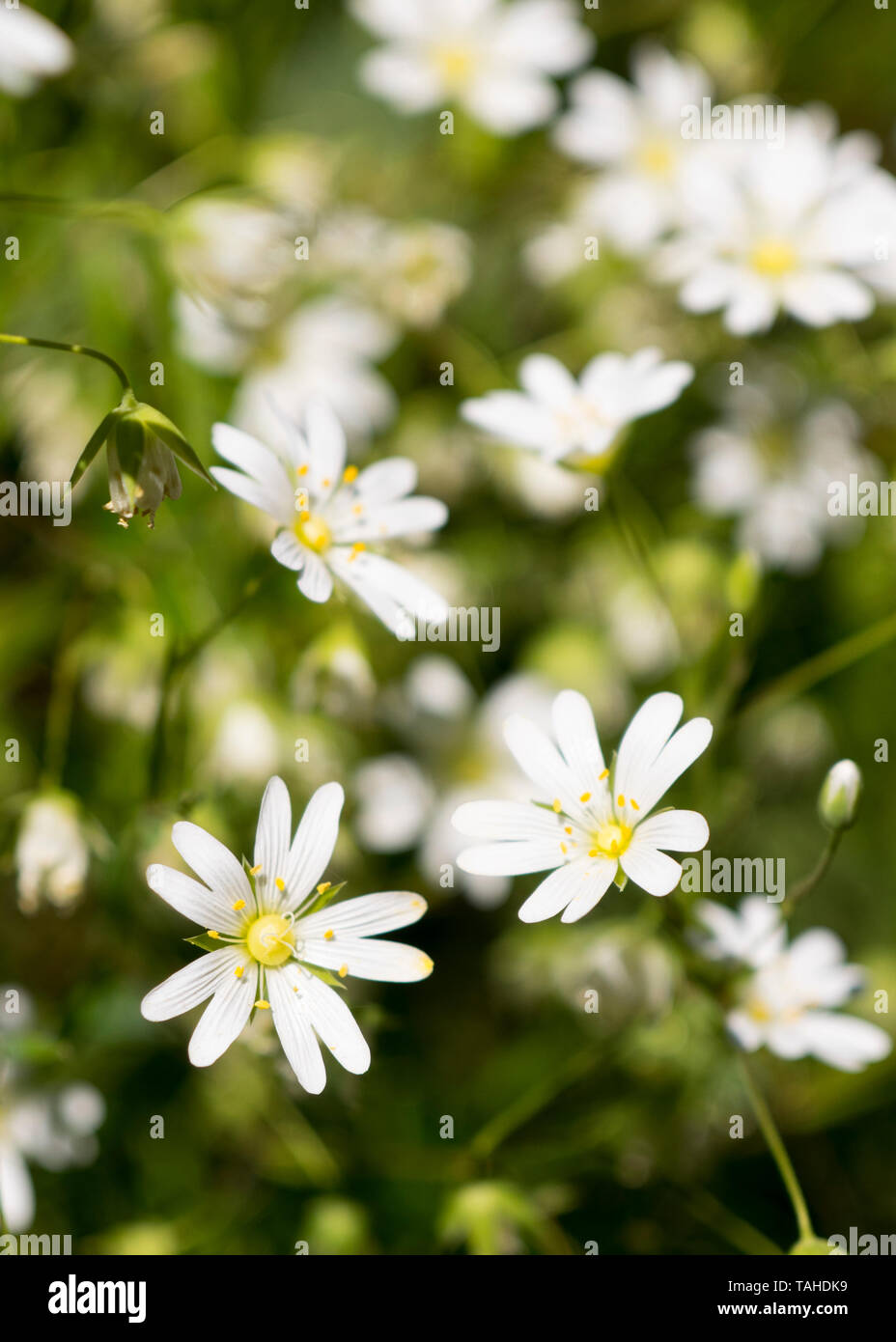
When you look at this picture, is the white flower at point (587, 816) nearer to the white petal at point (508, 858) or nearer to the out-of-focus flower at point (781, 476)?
the white petal at point (508, 858)

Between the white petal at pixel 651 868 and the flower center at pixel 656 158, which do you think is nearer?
the white petal at pixel 651 868

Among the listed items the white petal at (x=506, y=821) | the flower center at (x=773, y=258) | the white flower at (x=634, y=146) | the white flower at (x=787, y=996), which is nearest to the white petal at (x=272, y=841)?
the white petal at (x=506, y=821)

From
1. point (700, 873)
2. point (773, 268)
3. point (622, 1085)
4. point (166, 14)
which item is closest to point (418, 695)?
point (700, 873)

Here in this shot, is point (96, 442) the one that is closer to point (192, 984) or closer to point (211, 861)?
point (211, 861)

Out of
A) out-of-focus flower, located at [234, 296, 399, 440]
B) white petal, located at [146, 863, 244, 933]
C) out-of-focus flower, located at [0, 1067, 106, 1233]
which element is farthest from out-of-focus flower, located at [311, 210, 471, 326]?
out-of-focus flower, located at [0, 1067, 106, 1233]

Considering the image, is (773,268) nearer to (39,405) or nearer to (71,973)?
(39,405)
